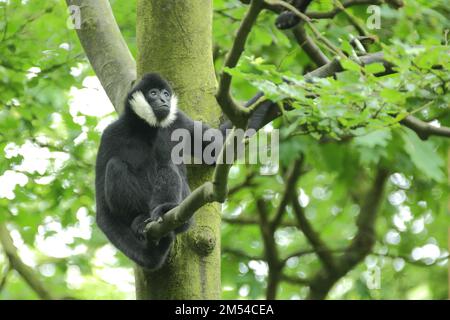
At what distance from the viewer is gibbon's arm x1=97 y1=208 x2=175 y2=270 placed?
4.96 metres

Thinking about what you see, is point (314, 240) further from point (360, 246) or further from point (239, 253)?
point (239, 253)

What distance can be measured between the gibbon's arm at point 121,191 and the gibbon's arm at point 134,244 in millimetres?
143

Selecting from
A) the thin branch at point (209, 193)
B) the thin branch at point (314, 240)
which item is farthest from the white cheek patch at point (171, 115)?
the thin branch at point (314, 240)

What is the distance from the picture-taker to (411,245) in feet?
34.1

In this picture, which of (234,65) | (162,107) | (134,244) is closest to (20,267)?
(134,244)

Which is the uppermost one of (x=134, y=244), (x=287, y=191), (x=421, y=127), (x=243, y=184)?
(x=421, y=127)

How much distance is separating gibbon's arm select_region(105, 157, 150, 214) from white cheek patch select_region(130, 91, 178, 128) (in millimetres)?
513

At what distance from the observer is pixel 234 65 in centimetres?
373

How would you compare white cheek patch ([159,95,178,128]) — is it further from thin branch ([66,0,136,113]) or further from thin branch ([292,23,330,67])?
thin branch ([292,23,330,67])

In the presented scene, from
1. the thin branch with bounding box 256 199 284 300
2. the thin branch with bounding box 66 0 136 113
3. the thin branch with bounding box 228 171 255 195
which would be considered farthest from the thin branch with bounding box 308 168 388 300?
the thin branch with bounding box 66 0 136 113

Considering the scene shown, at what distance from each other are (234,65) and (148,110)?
84.5 inches

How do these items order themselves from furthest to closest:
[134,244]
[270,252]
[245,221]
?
[245,221], [270,252], [134,244]

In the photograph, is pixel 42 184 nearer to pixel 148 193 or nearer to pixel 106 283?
pixel 148 193
